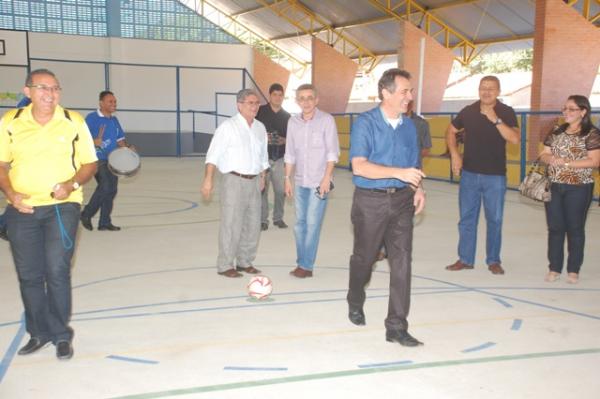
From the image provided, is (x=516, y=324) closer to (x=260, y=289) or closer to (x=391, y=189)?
(x=391, y=189)

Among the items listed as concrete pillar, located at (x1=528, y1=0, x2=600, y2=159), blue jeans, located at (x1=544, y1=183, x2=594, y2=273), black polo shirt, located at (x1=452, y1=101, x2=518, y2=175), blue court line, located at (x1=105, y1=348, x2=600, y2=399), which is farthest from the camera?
concrete pillar, located at (x1=528, y1=0, x2=600, y2=159)

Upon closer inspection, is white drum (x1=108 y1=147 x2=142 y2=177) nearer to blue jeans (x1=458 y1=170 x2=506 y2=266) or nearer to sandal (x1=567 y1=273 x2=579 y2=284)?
blue jeans (x1=458 y1=170 x2=506 y2=266)

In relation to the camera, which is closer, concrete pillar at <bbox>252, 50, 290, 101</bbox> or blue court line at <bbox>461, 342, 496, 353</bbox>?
blue court line at <bbox>461, 342, 496, 353</bbox>

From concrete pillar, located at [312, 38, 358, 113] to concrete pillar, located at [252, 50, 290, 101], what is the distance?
5.67 meters

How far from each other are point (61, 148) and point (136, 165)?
508cm

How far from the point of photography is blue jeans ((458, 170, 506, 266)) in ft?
20.5

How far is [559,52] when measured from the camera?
1647 cm

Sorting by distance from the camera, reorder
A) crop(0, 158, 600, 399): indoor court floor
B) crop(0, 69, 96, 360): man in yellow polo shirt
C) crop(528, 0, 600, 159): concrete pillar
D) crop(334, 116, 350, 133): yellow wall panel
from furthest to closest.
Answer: crop(334, 116, 350, 133): yellow wall panel
crop(528, 0, 600, 159): concrete pillar
crop(0, 69, 96, 360): man in yellow polo shirt
crop(0, 158, 600, 399): indoor court floor

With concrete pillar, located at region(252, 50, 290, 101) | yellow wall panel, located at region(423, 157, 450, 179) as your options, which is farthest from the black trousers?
concrete pillar, located at region(252, 50, 290, 101)

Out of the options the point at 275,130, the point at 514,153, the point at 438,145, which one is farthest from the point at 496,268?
the point at 438,145

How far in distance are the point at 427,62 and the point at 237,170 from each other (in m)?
19.0

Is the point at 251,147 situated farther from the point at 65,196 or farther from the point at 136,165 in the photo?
the point at 136,165

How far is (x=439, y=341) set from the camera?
4406 mm

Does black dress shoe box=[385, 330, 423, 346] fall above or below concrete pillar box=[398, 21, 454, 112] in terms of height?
below
